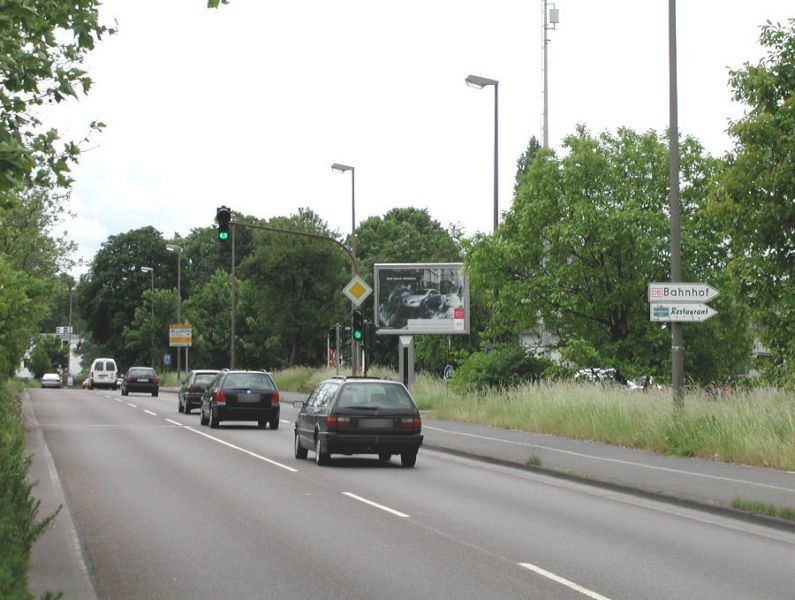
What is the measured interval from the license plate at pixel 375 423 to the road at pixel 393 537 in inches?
30.7

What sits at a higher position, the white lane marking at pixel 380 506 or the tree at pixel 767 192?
the tree at pixel 767 192

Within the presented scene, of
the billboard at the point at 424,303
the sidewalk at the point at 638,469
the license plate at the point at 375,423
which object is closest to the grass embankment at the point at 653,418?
the sidewalk at the point at 638,469

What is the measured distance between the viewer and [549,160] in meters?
35.4

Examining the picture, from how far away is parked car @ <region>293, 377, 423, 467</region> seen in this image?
20953 mm

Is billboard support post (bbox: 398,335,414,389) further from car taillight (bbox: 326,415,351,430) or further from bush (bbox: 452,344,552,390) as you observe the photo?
car taillight (bbox: 326,415,351,430)

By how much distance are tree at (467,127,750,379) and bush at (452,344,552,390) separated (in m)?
1.99

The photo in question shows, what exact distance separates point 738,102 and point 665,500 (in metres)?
9.07

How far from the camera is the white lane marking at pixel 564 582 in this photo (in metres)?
9.11

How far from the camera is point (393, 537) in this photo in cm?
1227

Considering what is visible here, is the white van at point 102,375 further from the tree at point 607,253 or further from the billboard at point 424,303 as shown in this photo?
the tree at point 607,253

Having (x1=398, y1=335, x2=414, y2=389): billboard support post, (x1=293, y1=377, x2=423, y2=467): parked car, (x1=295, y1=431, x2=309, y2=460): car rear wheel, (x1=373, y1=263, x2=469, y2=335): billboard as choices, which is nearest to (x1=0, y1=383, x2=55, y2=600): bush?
(x1=293, y1=377, x2=423, y2=467): parked car

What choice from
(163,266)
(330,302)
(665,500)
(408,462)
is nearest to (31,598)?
(665,500)

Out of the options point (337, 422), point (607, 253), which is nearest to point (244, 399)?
point (607, 253)

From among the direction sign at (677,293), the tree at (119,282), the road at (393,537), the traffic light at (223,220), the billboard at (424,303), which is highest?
the tree at (119,282)
